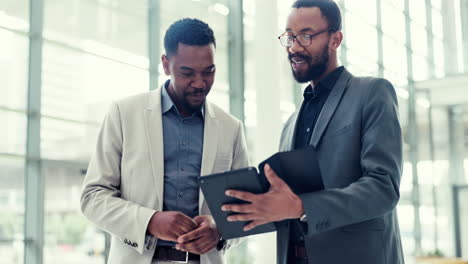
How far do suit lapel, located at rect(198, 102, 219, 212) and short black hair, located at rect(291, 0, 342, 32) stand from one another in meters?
0.60

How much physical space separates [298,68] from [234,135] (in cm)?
43

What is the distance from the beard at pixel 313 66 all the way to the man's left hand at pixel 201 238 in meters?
0.72

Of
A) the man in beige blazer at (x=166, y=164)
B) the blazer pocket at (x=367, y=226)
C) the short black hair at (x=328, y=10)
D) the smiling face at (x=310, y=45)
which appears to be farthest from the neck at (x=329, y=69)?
the blazer pocket at (x=367, y=226)

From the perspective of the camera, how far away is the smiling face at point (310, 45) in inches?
95.7

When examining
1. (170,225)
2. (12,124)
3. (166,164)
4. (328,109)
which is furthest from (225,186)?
(12,124)

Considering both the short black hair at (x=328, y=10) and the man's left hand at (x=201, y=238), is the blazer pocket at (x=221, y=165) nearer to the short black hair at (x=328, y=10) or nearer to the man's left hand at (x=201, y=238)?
the man's left hand at (x=201, y=238)

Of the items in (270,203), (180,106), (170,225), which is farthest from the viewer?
(180,106)

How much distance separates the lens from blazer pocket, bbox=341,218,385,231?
7.15 ft

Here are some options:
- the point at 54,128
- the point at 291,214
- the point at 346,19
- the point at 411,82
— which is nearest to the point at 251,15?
the point at 346,19

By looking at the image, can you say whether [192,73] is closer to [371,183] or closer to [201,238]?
[201,238]

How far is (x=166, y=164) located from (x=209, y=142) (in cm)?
21

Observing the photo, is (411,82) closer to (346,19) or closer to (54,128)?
A: (346,19)

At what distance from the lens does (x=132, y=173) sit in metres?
2.36

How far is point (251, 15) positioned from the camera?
33.1ft
